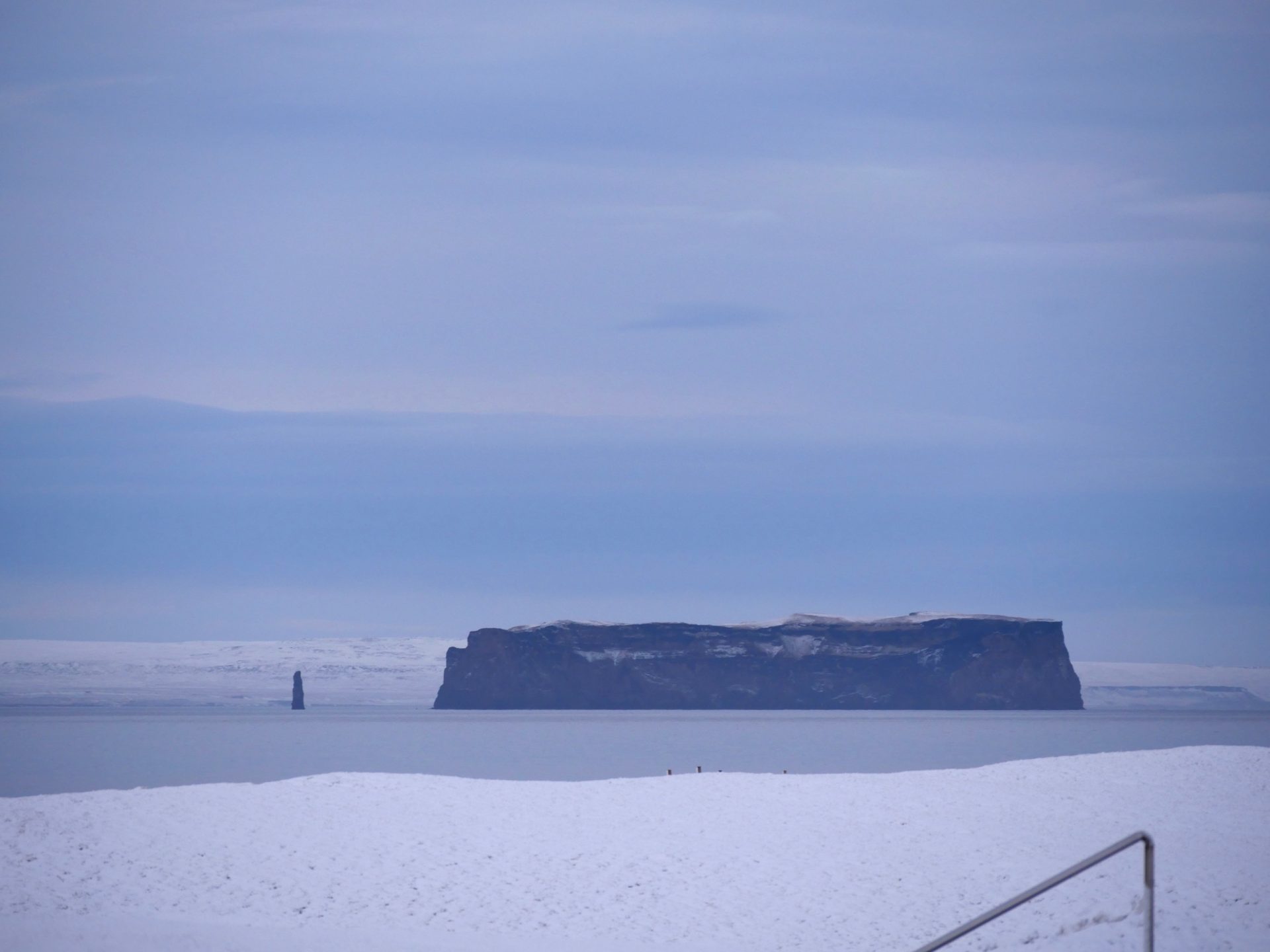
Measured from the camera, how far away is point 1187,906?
2083 cm

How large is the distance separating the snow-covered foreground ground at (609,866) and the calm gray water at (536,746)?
3218cm

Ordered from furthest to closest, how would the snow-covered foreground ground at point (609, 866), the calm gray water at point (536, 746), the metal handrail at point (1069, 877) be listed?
the calm gray water at point (536, 746) < the snow-covered foreground ground at point (609, 866) < the metal handrail at point (1069, 877)

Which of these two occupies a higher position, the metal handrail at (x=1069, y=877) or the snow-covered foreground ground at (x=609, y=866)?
the metal handrail at (x=1069, y=877)

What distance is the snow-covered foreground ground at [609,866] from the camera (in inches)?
827

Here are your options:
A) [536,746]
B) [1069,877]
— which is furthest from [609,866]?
[536,746]

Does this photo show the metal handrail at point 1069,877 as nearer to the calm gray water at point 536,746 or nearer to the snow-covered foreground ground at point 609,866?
the snow-covered foreground ground at point 609,866

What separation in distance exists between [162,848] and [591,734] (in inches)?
4013

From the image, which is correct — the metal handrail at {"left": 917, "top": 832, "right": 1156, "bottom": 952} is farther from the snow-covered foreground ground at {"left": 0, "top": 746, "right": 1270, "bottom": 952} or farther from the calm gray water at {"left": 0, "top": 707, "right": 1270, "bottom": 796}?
the calm gray water at {"left": 0, "top": 707, "right": 1270, "bottom": 796}

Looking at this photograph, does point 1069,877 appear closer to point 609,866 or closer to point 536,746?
point 609,866

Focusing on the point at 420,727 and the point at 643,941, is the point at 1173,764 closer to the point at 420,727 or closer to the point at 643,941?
the point at 643,941

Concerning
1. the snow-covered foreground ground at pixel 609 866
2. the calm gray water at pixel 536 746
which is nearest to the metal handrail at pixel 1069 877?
the snow-covered foreground ground at pixel 609 866

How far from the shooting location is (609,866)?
24734mm

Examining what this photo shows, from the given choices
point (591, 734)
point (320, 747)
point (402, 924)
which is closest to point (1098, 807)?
point (402, 924)

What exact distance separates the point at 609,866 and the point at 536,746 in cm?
7704
